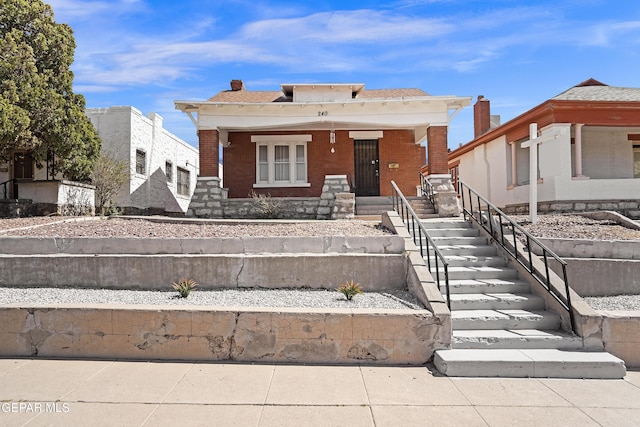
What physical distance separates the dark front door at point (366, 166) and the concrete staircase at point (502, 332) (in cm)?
870

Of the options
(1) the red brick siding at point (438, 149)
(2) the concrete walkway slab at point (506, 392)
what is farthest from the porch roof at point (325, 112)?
(2) the concrete walkway slab at point (506, 392)

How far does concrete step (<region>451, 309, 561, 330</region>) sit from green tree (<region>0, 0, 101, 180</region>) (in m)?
12.4

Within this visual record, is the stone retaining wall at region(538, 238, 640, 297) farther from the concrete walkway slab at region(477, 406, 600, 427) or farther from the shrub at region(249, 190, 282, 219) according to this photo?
the shrub at region(249, 190, 282, 219)

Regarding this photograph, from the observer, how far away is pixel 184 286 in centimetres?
620

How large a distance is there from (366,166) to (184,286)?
37.1 feet

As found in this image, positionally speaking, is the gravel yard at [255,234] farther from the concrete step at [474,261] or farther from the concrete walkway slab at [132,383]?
the concrete step at [474,261]

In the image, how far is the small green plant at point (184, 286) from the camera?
20.1 ft

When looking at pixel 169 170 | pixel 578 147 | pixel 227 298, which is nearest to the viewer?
pixel 227 298

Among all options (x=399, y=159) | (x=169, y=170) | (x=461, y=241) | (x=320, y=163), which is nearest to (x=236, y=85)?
(x=320, y=163)

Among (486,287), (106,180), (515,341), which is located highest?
(106,180)

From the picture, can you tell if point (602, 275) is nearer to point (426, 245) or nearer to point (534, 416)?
point (426, 245)

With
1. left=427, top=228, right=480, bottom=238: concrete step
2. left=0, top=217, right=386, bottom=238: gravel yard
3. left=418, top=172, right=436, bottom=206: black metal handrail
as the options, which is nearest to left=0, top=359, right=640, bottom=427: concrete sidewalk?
left=0, top=217, right=386, bottom=238: gravel yard

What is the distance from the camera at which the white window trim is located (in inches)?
630

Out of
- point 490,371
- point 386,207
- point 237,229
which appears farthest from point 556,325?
point 386,207
